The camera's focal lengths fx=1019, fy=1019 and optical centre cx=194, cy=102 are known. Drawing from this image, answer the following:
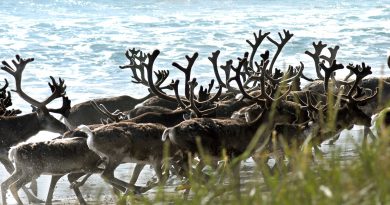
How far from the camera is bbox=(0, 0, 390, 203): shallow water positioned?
22.3 metres

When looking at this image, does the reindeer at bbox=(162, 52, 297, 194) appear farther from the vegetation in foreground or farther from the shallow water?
the vegetation in foreground

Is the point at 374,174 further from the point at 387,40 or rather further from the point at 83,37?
the point at 83,37

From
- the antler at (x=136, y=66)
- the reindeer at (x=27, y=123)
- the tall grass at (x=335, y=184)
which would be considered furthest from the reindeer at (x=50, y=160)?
the tall grass at (x=335, y=184)

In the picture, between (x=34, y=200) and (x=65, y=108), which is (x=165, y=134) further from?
(x=65, y=108)

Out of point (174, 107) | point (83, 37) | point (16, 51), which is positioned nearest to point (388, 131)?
point (174, 107)

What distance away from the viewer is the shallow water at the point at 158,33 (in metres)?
22.3

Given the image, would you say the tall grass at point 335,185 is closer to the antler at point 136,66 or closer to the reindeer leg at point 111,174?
the reindeer leg at point 111,174

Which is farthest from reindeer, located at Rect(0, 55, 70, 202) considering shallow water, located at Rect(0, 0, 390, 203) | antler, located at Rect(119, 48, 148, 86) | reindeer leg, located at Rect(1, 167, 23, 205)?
antler, located at Rect(119, 48, 148, 86)

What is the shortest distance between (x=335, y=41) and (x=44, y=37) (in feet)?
28.0

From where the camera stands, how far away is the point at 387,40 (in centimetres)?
2808

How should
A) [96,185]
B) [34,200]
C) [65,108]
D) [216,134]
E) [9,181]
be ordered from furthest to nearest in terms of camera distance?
[65,108] → [96,185] → [34,200] → [9,181] → [216,134]

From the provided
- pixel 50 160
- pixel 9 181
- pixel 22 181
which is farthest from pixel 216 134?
pixel 9 181

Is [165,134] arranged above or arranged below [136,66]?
above

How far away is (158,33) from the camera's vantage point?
3136cm
